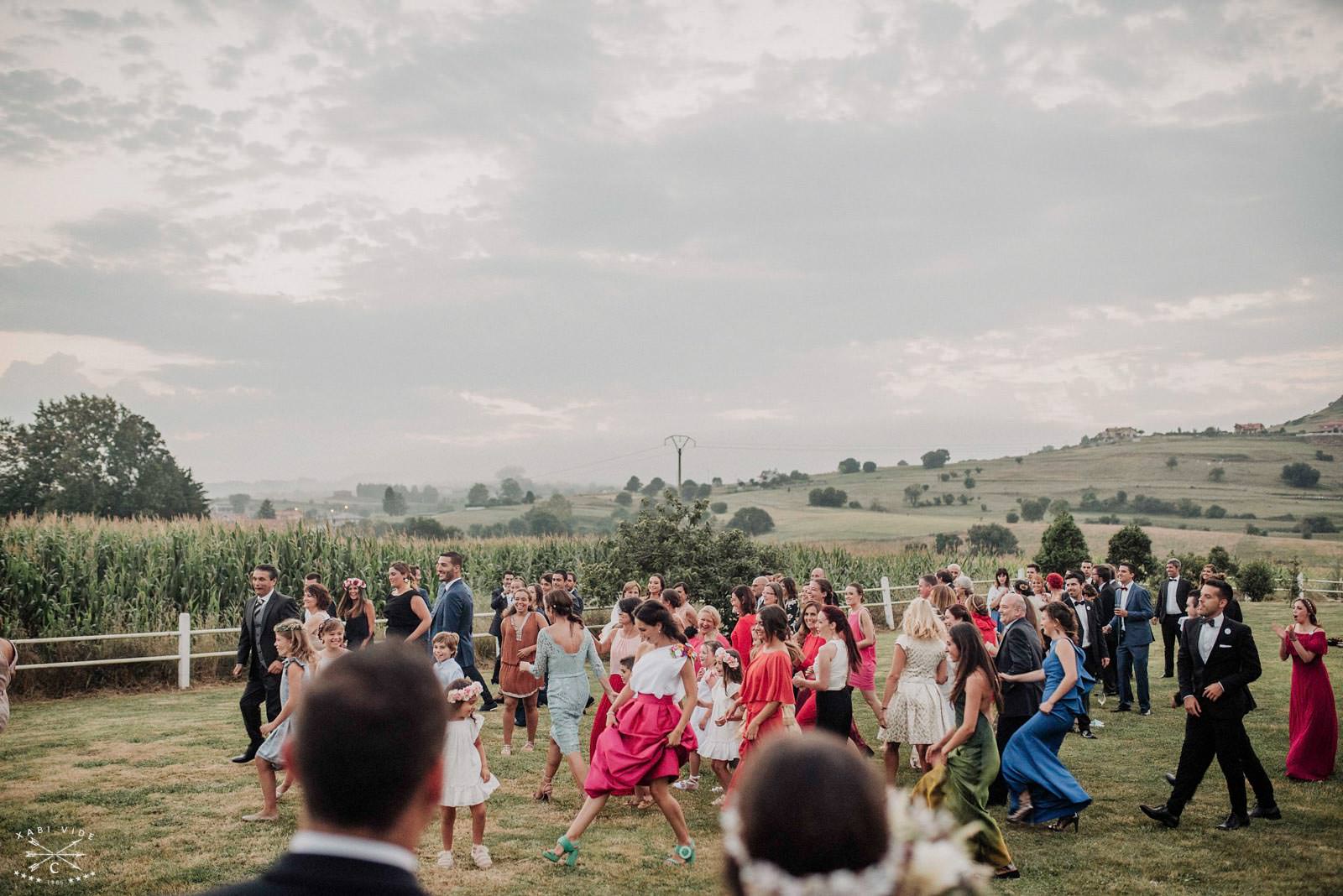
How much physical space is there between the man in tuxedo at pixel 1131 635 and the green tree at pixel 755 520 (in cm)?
6040

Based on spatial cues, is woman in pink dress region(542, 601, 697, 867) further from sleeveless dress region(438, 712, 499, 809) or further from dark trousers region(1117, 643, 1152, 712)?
dark trousers region(1117, 643, 1152, 712)

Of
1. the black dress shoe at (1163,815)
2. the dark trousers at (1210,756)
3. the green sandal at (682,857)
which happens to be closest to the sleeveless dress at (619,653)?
the green sandal at (682,857)

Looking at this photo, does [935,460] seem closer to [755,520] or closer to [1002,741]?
[755,520]

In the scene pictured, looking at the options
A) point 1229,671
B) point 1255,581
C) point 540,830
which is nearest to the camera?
point 1229,671

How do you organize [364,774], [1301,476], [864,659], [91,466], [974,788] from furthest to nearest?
[1301,476] → [91,466] → [864,659] → [974,788] → [364,774]

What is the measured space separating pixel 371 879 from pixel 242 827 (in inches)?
288

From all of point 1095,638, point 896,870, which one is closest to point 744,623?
point 1095,638

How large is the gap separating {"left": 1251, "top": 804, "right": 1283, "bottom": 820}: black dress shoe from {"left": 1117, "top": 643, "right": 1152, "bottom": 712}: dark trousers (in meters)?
5.05

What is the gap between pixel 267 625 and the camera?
9.00 m

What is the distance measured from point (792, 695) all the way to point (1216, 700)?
3551 millimetres

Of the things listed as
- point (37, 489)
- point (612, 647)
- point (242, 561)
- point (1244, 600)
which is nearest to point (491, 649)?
point (242, 561)

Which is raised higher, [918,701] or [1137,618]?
[1137,618]

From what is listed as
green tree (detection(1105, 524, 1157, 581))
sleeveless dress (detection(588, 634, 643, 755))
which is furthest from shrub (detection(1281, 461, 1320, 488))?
sleeveless dress (detection(588, 634, 643, 755))

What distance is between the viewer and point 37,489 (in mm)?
54750
